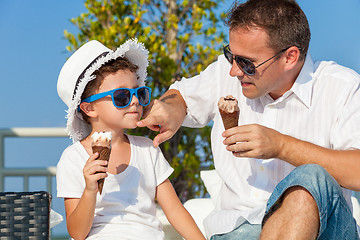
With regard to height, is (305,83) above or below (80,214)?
above

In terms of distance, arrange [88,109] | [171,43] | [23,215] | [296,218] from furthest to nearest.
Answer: [171,43], [88,109], [23,215], [296,218]

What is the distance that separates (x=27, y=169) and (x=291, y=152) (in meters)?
3.98

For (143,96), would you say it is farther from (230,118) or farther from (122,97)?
(230,118)

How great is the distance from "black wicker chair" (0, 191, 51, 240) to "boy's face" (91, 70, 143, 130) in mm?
574

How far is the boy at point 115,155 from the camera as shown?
240cm

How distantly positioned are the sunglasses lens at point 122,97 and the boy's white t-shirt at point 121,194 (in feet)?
A: 0.94

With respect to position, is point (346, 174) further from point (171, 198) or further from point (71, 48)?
point (71, 48)

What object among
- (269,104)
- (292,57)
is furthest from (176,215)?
(292,57)

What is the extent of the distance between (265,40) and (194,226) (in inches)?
41.6

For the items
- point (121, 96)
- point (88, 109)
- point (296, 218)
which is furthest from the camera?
point (88, 109)

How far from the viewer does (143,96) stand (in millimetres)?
2523

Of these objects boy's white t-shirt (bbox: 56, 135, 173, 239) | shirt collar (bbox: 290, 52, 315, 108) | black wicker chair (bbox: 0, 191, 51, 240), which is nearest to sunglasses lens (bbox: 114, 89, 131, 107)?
boy's white t-shirt (bbox: 56, 135, 173, 239)

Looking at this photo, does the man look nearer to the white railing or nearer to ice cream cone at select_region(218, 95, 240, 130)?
ice cream cone at select_region(218, 95, 240, 130)

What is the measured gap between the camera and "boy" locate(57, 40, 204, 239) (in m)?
2.40
